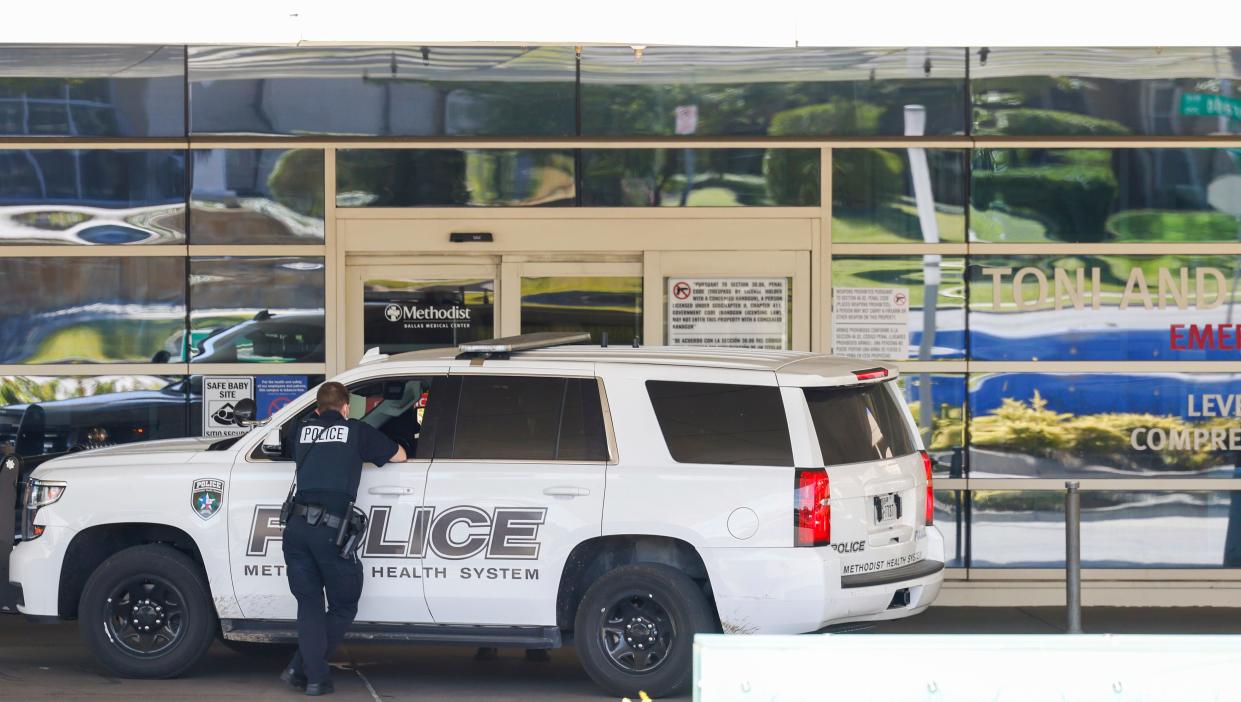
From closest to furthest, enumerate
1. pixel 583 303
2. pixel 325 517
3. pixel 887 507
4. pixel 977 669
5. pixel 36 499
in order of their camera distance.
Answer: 1. pixel 977 669
2. pixel 325 517
3. pixel 887 507
4. pixel 36 499
5. pixel 583 303

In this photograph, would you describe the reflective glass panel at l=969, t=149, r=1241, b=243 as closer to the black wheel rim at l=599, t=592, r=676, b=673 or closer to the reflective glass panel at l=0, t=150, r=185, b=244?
the black wheel rim at l=599, t=592, r=676, b=673

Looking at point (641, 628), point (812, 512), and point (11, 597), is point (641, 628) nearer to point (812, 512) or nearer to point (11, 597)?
point (812, 512)

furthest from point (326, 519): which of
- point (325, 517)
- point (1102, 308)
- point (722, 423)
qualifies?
point (1102, 308)

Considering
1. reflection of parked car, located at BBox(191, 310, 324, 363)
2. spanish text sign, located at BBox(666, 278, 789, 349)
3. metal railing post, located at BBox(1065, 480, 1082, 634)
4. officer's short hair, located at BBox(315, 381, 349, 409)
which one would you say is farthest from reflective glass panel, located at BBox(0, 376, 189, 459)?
metal railing post, located at BBox(1065, 480, 1082, 634)

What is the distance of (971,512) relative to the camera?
13.1 m

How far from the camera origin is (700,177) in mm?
13188

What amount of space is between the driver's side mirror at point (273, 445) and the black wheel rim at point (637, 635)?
217cm

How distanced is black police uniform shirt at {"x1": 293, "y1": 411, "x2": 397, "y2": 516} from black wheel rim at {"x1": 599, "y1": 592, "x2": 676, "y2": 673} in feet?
5.34

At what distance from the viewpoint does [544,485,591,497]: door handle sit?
361 inches

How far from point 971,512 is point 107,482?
6.89 m

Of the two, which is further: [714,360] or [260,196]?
[260,196]

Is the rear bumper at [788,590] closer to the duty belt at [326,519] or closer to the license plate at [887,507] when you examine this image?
the license plate at [887,507]

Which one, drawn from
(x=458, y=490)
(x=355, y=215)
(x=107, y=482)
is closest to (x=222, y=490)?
(x=107, y=482)

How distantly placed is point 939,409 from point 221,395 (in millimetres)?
5894
